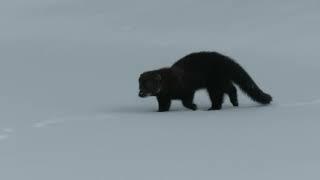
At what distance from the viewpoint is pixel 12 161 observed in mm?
5926

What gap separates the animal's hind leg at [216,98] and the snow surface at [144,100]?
0.92ft

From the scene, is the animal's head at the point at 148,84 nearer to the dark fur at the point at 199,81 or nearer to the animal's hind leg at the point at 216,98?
the dark fur at the point at 199,81

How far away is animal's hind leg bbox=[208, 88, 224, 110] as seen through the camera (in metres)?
9.15

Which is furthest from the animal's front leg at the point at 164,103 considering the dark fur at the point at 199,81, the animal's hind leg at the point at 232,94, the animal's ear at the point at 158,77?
the animal's hind leg at the point at 232,94

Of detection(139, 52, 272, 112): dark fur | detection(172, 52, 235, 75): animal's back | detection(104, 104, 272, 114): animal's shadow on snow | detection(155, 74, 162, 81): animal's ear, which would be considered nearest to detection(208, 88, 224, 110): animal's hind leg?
detection(139, 52, 272, 112): dark fur

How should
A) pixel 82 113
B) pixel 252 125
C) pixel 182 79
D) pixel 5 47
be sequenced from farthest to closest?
pixel 5 47 < pixel 182 79 < pixel 82 113 < pixel 252 125

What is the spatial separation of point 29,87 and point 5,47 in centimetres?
365

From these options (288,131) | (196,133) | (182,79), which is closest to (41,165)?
(196,133)

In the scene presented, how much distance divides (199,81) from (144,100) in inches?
42.6

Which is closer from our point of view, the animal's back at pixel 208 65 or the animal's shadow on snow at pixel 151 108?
the animal's shadow on snow at pixel 151 108

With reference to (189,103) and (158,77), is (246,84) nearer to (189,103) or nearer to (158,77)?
(189,103)

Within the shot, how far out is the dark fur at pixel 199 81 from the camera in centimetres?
906

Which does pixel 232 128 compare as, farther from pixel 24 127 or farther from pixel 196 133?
pixel 24 127

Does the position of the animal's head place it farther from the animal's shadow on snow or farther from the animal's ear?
the animal's shadow on snow
